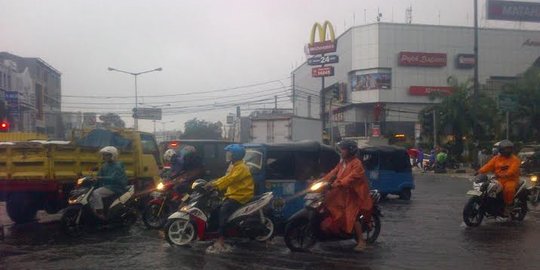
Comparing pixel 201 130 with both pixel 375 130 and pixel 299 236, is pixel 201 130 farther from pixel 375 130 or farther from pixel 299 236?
pixel 299 236

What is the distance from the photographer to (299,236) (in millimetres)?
9008

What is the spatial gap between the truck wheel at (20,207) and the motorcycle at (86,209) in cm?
166

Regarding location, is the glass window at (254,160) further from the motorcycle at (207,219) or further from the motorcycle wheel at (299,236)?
the motorcycle wheel at (299,236)

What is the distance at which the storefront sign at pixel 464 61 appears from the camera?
6756cm

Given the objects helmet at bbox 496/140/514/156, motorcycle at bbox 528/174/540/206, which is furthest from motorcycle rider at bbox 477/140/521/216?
motorcycle at bbox 528/174/540/206

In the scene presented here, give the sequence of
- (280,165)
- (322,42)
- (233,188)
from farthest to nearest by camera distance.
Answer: (322,42), (280,165), (233,188)

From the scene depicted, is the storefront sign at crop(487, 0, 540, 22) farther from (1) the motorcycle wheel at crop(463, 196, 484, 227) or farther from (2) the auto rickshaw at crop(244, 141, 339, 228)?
(2) the auto rickshaw at crop(244, 141, 339, 228)

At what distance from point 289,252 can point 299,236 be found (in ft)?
0.88

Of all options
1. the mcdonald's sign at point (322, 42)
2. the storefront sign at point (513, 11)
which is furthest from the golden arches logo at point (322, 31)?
the storefront sign at point (513, 11)

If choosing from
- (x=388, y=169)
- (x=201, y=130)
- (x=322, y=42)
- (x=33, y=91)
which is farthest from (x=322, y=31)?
(x=388, y=169)

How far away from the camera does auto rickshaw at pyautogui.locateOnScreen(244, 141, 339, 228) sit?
1124 centimetres

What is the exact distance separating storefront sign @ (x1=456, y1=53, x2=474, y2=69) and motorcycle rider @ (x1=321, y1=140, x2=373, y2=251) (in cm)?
6193

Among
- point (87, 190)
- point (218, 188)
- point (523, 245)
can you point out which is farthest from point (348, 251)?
point (87, 190)

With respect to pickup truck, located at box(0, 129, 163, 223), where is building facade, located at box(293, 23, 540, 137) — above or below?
above
